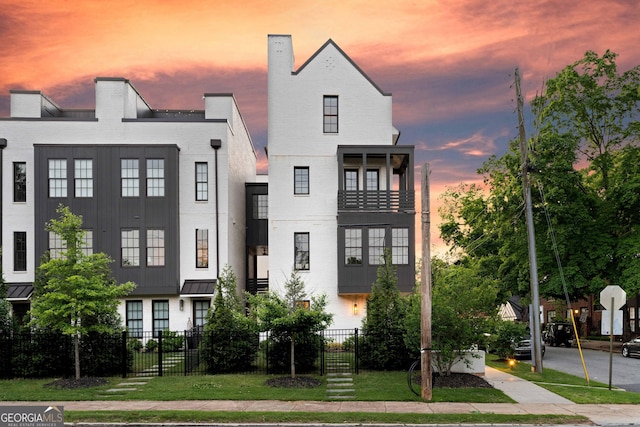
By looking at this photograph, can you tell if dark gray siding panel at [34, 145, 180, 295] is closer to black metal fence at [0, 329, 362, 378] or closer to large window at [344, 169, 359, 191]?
black metal fence at [0, 329, 362, 378]

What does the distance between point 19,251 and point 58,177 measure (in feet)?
14.4

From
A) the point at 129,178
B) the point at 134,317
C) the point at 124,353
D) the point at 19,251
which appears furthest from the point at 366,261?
the point at 19,251

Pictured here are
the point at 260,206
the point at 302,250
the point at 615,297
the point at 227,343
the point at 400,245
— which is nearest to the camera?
the point at 615,297

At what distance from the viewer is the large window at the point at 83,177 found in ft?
107

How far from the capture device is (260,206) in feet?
131

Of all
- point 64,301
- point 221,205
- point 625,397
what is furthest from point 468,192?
point 64,301

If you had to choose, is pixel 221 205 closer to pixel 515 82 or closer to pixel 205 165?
pixel 205 165

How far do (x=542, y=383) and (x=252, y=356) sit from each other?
10.6 metres

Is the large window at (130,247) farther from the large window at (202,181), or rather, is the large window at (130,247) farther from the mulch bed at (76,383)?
the mulch bed at (76,383)

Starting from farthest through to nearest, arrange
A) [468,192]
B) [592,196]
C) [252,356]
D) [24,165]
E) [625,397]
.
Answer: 1. [468,192]
2. [592,196]
3. [24,165]
4. [252,356]
5. [625,397]

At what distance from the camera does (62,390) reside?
68.5 feet

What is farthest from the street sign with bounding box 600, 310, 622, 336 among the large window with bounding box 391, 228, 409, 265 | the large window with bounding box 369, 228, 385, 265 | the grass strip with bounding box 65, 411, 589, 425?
the large window with bounding box 369, 228, 385, 265

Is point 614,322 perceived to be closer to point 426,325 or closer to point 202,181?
point 426,325

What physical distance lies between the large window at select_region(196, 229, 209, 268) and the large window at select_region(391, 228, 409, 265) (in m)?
9.74
